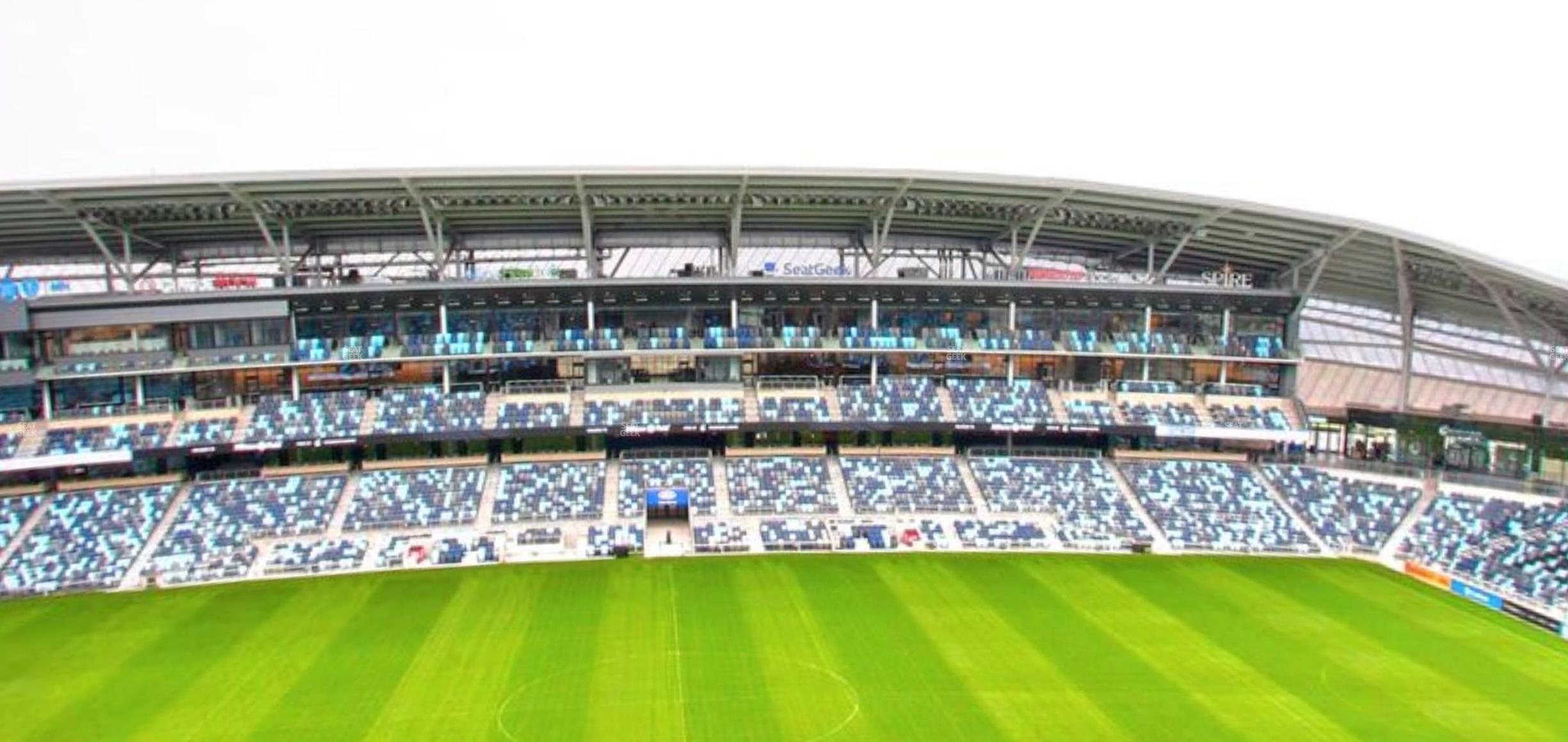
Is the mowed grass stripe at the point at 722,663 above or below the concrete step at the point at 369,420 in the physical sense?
below

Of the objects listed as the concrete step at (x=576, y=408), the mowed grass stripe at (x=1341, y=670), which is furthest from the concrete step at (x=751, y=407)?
the mowed grass stripe at (x=1341, y=670)

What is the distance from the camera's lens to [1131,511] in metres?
51.2

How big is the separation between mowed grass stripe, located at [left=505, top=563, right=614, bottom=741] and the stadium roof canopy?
19657mm

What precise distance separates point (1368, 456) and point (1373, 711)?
36.5 m

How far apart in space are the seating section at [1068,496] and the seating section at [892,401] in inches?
171

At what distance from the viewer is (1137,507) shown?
51719mm

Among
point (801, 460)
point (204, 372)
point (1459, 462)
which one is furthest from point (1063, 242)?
point (204, 372)

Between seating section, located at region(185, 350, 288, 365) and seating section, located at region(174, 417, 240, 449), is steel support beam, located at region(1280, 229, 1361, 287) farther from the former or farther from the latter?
seating section, located at region(174, 417, 240, 449)

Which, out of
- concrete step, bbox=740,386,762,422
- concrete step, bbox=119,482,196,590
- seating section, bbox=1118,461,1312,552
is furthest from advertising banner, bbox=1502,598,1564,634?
concrete step, bbox=119,482,196,590

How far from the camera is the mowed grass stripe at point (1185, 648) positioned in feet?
96.3

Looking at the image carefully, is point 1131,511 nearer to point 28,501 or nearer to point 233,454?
point 233,454

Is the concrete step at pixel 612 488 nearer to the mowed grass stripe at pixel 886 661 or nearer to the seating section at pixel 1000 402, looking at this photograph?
the mowed grass stripe at pixel 886 661

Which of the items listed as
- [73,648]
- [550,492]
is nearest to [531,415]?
[550,492]

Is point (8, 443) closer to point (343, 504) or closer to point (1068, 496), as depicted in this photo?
point (343, 504)
